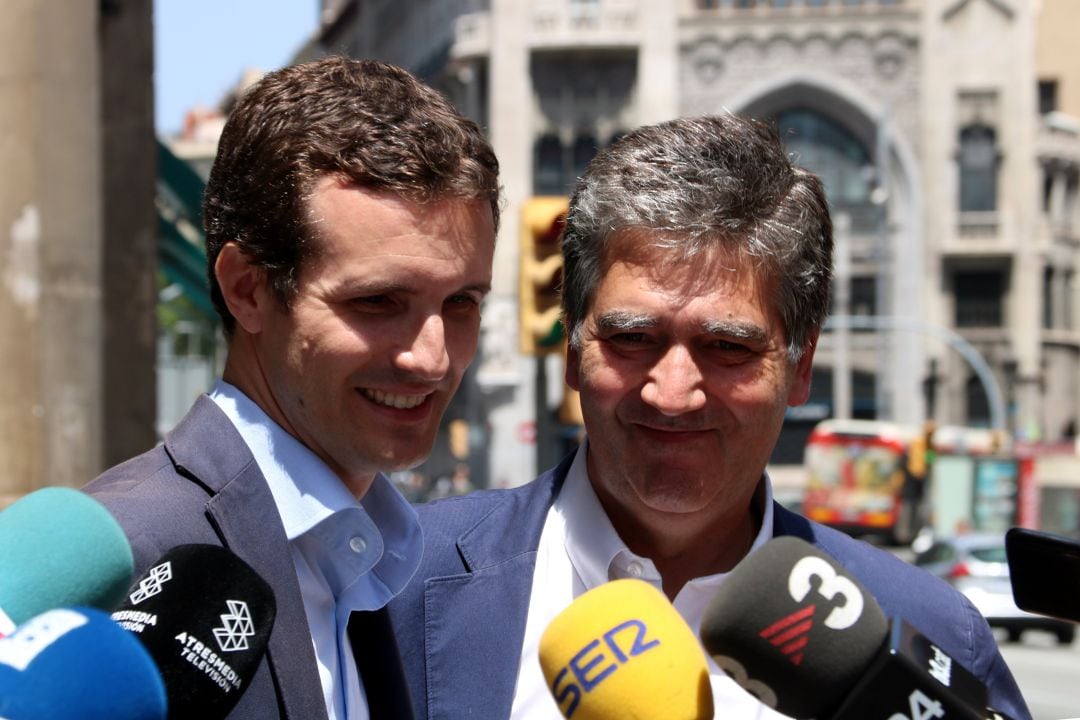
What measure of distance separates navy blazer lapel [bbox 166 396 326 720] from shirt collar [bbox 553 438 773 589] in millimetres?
808

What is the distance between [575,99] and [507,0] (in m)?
3.94

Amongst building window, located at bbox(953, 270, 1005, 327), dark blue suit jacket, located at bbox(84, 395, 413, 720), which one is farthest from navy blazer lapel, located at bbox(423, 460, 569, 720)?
building window, located at bbox(953, 270, 1005, 327)

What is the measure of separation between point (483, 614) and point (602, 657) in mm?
1074

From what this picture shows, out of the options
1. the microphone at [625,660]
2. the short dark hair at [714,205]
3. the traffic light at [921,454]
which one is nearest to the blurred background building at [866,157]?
the traffic light at [921,454]

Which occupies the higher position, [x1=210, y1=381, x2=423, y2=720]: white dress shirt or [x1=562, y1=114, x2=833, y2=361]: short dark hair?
[x1=562, y1=114, x2=833, y2=361]: short dark hair

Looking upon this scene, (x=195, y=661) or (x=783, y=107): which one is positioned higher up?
(x=783, y=107)

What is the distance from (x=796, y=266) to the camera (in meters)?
2.97

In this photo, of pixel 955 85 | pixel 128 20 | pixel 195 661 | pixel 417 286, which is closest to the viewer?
pixel 195 661

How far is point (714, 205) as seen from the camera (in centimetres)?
291

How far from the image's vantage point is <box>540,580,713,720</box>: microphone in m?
1.89

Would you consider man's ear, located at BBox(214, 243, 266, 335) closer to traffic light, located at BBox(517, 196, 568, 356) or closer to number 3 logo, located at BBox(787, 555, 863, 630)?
Result: number 3 logo, located at BBox(787, 555, 863, 630)

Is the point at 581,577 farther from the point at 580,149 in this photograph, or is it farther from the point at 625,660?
the point at 580,149

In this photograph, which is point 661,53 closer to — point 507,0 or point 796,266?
point 507,0

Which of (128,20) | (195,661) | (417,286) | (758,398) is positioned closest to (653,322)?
(758,398)
